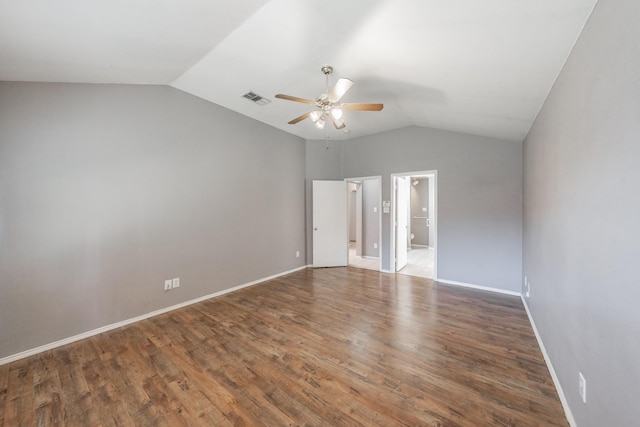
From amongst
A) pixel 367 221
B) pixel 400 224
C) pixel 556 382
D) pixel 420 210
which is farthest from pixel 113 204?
pixel 420 210

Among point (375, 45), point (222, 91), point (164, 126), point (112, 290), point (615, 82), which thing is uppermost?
point (222, 91)

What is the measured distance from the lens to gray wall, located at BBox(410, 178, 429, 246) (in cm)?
829

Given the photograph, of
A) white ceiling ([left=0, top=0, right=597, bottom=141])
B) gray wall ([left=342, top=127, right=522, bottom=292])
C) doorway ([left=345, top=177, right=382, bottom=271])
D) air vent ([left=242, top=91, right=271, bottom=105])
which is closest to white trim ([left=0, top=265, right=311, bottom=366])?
white ceiling ([left=0, top=0, right=597, bottom=141])

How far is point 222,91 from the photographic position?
3.37m

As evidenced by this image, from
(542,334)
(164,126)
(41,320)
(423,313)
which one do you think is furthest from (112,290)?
(542,334)

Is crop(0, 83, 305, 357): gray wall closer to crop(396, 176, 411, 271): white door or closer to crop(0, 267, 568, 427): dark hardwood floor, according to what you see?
crop(0, 267, 568, 427): dark hardwood floor

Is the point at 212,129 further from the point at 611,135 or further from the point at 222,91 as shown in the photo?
the point at 611,135

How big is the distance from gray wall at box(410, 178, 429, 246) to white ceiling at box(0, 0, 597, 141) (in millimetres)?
5135

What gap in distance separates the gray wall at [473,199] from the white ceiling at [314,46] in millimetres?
816

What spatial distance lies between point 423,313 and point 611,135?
267 centimetres

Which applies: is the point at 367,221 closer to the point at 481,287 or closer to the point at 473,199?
the point at 473,199

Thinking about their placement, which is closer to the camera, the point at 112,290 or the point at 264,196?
the point at 112,290

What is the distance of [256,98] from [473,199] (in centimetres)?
392

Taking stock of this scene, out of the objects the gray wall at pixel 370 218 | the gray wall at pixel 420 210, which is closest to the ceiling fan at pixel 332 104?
the gray wall at pixel 370 218
